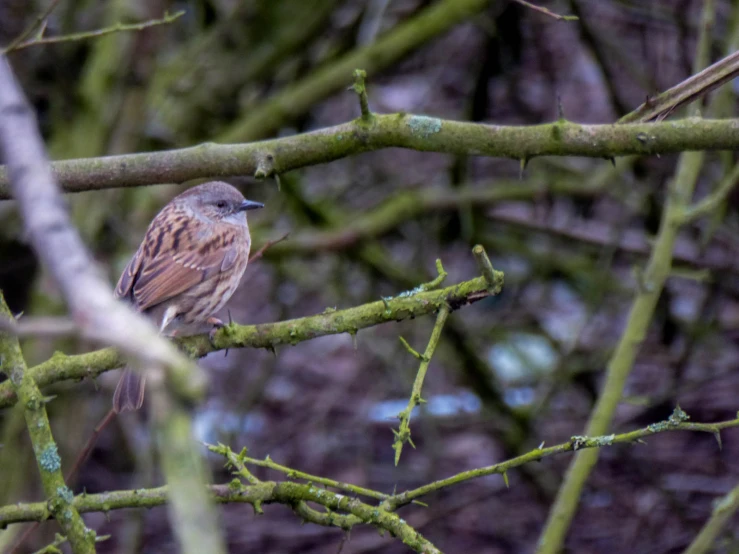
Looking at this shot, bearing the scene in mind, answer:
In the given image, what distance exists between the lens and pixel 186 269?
4.60 meters

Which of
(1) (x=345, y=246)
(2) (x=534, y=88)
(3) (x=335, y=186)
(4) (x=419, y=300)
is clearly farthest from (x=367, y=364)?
(4) (x=419, y=300)

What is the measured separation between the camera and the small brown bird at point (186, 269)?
14.6ft

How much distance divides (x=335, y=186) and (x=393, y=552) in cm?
292

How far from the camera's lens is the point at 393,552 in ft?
22.6

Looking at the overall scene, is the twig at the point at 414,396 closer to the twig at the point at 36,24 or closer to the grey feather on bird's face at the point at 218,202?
the twig at the point at 36,24

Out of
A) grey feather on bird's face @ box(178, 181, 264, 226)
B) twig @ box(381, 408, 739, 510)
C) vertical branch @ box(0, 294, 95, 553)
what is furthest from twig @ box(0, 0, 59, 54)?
twig @ box(381, 408, 739, 510)

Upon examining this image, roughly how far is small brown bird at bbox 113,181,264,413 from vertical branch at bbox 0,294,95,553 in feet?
3.29

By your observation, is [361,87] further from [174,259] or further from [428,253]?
[428,253]

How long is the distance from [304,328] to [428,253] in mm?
3846

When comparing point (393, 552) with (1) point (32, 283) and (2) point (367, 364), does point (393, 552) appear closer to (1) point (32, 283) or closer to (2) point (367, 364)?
(2) point (367, 364)

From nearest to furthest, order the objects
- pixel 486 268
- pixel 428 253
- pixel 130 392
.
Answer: pixel 486 268
pixel 130 392
pixel 428 253

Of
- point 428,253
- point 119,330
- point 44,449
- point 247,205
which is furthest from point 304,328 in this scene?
point 428,253

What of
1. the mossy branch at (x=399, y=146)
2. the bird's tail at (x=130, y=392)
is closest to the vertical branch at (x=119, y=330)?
the mossy branch at (x=399, y=146)

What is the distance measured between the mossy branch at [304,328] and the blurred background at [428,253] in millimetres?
2404
